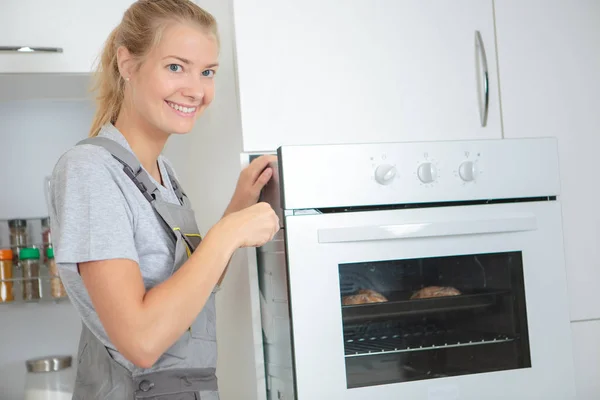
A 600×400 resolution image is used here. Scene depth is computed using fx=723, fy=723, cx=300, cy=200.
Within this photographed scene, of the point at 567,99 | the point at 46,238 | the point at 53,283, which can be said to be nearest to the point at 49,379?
the point at 53,283

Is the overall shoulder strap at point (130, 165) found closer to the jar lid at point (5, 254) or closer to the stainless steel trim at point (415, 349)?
the stainless steel trim at point (415, 349)

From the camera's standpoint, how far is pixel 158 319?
0.94 m

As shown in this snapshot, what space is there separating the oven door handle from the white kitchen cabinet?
341 millimetres

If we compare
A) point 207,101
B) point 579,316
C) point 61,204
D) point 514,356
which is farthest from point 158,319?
point 579,316

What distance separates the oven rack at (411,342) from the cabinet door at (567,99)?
36cm

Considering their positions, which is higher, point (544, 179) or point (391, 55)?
point (391, 55)

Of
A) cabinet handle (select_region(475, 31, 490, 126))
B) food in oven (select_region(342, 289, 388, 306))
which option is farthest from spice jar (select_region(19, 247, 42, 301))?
cabinet handle (select_region(475, 31, 490, 126))

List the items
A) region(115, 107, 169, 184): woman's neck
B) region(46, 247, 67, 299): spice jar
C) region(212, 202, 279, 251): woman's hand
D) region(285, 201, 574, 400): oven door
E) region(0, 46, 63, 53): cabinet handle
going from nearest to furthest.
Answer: region(212, 202, 279, 251): woman's hand, region(115, 107, 169, 184): woman's neck, region(285, 201, 574, 400): oven door, region(0, 46, 63, 53): cabinet handle, region(46, 247, 67, 299): spice jar

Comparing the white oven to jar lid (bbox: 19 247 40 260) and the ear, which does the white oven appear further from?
jar lid (bbox: 19 247 40 260)

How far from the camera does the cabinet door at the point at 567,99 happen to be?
1.61 meters

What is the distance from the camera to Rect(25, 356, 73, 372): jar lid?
1.70 metres

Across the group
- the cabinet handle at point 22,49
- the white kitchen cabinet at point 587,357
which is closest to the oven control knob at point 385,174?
the white kitchen cabinet at point 587,357

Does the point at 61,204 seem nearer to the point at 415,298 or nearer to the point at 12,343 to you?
the point at 415,298

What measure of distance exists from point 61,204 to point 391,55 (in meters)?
0.81
